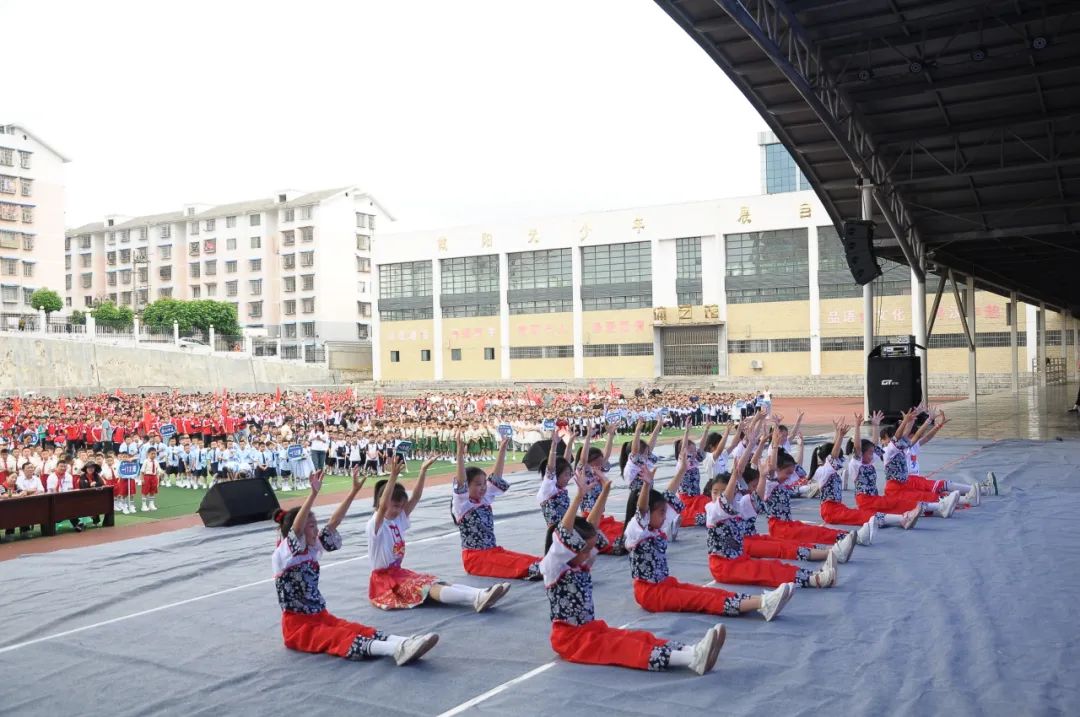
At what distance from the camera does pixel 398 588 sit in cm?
779

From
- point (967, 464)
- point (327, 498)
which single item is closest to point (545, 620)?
point (327, 498)

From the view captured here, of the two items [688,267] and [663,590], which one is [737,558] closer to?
[663,590]

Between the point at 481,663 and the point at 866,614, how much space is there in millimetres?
3113

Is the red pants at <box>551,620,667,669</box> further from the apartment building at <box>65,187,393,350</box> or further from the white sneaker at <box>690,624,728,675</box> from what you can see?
the apartment building at <box>65,187,393,350</box>

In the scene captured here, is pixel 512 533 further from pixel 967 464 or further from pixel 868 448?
pixel 967 464

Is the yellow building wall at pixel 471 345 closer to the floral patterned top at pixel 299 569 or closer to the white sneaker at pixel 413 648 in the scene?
the floral patterned top at pixel 299 569

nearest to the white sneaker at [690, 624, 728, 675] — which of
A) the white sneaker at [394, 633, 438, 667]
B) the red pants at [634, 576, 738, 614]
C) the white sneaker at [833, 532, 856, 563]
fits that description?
A: the red pants at [634, 576, 738, 614]

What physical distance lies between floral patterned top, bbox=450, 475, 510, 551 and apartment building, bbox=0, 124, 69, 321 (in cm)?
6424

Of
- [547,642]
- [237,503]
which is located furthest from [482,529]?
[237,503]

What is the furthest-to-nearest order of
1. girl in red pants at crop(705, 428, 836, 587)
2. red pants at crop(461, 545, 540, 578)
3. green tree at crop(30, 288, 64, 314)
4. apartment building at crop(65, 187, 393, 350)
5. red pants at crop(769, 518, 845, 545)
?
apartment building at crop(65, 187, 393, 350) → green tree at crop(30, 288, 64, 314) → red pants at crop(769, 518, 845, 545) → red pants at crop(461, 545, 540, 578) → girl in red pants at crop(705, 428, 836, 587)

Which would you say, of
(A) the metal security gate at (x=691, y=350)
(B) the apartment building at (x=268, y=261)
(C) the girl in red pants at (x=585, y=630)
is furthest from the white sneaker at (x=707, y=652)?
(B) the apartment building at (x=268, y=261)

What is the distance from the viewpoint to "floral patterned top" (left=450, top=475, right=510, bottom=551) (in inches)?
336

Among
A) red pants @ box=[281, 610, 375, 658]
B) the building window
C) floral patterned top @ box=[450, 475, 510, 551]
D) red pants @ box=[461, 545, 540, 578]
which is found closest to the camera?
red pants @ box=[281, 610, 375, 658]

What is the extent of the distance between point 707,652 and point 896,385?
1599 centimetres
